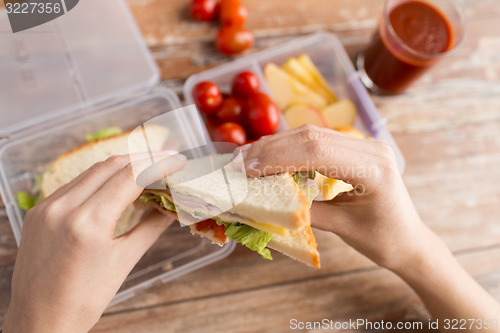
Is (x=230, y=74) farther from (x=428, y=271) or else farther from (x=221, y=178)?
(x=428, y=271)

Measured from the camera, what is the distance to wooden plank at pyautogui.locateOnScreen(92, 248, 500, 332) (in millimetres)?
1329

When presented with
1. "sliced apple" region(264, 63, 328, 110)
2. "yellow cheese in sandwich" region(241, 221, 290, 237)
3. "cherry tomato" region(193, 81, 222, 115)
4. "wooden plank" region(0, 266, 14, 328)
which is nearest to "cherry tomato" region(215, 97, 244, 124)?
"cherry tomato" region(193, 81, 222, 115)

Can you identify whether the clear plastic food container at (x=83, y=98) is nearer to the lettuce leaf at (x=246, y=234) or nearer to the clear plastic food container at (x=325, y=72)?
the clear plastic food container at (x=325, y=72)

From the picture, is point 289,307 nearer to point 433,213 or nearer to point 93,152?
point 433,213

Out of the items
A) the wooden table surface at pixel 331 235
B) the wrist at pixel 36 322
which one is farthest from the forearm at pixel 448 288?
the wrist at pixel 36 322

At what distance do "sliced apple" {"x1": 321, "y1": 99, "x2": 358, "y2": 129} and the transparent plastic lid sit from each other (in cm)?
66

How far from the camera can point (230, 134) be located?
4.80 ft

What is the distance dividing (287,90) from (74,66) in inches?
31.7

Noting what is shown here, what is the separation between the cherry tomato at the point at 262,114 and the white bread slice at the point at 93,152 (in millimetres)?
309

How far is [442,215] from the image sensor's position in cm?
155

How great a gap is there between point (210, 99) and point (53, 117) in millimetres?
563

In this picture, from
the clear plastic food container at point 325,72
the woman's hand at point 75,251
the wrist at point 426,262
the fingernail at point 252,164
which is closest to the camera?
the woman's hand at point 75,251

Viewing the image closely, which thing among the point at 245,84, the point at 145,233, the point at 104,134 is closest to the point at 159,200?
the point at 145,233

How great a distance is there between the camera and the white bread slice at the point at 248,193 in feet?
3.17
